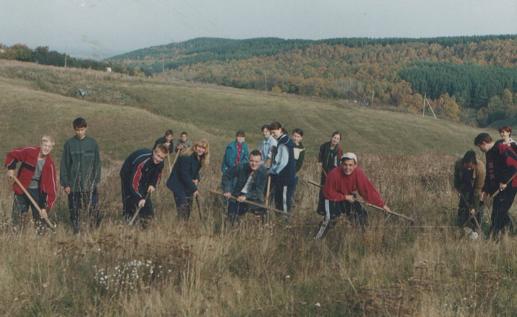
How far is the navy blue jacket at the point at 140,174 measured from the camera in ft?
22.8

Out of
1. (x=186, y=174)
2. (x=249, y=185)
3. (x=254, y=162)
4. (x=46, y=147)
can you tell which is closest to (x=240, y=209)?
(x=249, y=185)

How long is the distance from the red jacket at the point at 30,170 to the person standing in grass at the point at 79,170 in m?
0.30

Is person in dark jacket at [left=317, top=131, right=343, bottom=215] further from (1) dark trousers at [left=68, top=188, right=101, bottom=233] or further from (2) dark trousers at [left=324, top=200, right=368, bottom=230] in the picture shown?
(1) dark trousers at [left=68, top=188, right=101, bottom=233]

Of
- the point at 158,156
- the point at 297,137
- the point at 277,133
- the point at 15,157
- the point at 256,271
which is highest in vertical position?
the point at 277,133

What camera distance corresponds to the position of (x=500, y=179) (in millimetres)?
7305

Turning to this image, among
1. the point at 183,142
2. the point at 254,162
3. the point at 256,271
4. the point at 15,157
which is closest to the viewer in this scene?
the point at 256,271

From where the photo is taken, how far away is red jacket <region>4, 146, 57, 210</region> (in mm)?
6648

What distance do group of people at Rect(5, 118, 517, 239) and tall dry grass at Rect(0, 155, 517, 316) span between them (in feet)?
1.14

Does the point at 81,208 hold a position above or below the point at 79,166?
below

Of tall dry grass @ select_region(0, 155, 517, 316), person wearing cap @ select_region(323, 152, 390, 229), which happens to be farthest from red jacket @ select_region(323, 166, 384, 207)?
tall dry grass @ select_region(0, 155, 517, 316)

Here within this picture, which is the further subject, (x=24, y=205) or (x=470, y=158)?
(x=470, y=158)

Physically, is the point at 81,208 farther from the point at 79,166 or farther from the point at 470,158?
the point at 470,158

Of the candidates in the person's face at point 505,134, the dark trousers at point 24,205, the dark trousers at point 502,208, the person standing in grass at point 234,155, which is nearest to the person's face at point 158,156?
the dark trousers at point 24,205

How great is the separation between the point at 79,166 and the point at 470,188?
5.63m
